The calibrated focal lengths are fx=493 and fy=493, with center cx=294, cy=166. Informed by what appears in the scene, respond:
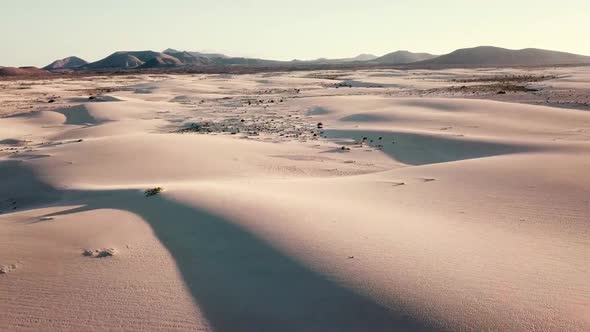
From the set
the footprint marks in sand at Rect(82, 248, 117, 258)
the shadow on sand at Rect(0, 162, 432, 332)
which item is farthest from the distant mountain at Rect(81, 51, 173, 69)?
the footprint marks in sand at Rect(82, 248, 117, 258)

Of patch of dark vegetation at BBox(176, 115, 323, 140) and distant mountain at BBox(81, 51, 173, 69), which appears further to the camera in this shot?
distant mountain at BBox(81, 51, 173, 69)

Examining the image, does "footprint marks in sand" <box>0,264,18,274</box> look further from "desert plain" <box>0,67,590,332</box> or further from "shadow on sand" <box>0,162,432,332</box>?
"shadow on sand" <box>0,162,432,332</box>

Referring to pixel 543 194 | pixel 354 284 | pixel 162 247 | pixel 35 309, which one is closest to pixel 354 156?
pixel 543 194

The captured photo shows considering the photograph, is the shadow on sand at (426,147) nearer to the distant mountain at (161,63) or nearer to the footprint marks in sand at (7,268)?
the footprint marks in sand at (7,268)

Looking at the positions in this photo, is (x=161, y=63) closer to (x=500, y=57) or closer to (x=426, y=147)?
(x=500, y=57)

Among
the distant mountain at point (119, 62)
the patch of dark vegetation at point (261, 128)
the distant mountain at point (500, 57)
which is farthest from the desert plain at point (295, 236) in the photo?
the distant mountain at point (119, 62)
